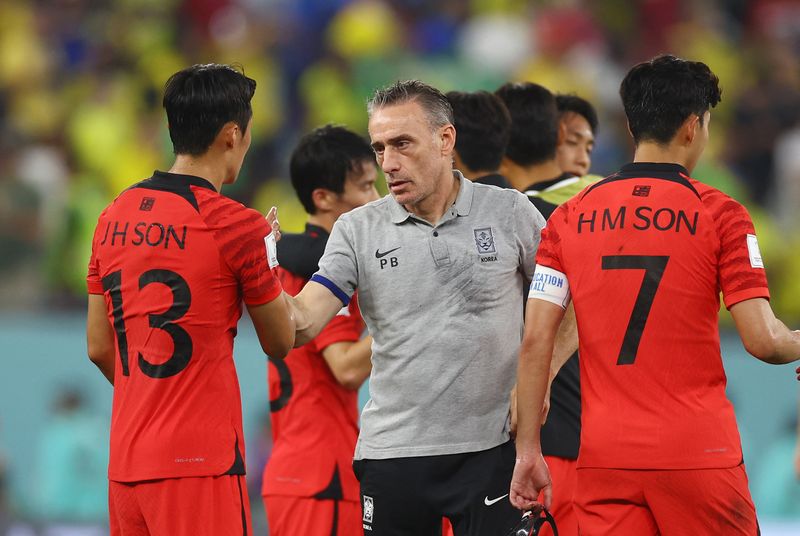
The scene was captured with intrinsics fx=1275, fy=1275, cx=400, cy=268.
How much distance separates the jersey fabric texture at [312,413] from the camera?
5359mm

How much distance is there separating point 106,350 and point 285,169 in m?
6.98

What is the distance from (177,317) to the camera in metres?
4.15

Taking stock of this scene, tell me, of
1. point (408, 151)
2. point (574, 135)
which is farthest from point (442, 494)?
point (574, 135)

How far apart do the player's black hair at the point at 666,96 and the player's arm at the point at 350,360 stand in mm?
1544

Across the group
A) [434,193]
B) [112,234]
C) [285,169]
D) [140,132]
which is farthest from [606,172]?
[112,234]

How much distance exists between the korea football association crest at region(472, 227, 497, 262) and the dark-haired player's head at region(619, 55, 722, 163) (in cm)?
67

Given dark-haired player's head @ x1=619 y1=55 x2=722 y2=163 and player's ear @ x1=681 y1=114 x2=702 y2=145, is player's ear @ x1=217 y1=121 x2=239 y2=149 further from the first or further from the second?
player's ear @ x1=681 y1=114 x2=702 y2=145

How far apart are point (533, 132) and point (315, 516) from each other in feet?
6.43

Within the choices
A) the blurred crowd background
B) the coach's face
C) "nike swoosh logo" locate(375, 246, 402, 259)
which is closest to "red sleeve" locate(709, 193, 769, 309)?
the coach's face

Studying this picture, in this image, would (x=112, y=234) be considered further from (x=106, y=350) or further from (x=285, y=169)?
(x=285, y=169)

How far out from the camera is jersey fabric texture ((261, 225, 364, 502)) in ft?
17.6

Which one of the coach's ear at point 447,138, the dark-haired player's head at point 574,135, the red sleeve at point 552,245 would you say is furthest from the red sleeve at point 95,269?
the dark-haired player's head at point 574,135

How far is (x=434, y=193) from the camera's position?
4633 millimetres

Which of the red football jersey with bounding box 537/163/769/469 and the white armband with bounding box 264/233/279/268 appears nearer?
the red football jersey with bounding box 537/163/769/469
